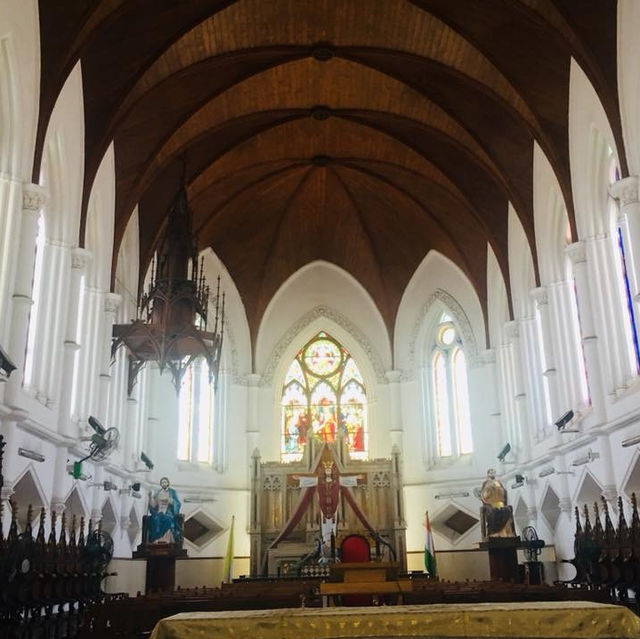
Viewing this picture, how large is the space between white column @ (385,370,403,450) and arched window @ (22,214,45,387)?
13.2m

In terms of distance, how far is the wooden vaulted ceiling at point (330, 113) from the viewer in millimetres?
14844

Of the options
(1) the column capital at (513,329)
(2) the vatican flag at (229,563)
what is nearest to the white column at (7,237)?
(2) the vatican flag at (229,563)

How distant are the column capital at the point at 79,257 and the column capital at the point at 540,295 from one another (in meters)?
10.0

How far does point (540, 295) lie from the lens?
18141mm

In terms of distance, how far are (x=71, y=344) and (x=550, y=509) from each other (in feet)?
37.8

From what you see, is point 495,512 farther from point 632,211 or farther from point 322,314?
point 322,314

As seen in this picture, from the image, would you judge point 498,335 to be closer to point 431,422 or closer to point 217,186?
point 431,422

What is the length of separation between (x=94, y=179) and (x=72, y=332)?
3.40 metres

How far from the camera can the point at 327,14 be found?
16.2 metres

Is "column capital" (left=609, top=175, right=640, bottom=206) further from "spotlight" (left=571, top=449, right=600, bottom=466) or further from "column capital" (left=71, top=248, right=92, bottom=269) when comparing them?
"column capital" (left=71, top=248, right=92, bottom=269)

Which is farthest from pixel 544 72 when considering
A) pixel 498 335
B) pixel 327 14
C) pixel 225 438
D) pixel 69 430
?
pixel 225 438

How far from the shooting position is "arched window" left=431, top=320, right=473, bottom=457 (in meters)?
24.0

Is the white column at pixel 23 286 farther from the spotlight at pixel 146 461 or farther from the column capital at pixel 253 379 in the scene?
the column capital at pixel 253 379

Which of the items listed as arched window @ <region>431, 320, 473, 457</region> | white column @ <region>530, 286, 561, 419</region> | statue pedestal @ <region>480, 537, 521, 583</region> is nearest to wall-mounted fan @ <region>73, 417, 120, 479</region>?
statue pedestal @ <region>480, 537, 521, 583</region>
